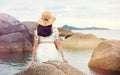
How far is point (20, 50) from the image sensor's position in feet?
107

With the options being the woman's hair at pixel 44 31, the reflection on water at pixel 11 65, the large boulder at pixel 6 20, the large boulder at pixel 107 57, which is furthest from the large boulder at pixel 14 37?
the woman's hair at pixel 44 31

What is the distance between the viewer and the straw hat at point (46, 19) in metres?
9.51

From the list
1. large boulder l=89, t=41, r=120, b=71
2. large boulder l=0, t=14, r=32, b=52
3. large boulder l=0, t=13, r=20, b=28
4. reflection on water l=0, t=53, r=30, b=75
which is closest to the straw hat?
reflection on water l=0, t=53, r=30, b=75

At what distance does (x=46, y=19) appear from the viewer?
9602 mm

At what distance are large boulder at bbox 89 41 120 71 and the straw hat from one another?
1107 centimetres

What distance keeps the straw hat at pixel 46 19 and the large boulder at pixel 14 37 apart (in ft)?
75.2

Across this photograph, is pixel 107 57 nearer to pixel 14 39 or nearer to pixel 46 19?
pixel 46 19

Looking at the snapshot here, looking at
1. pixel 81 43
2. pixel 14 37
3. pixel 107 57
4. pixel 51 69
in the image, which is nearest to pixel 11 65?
pixel 107 57

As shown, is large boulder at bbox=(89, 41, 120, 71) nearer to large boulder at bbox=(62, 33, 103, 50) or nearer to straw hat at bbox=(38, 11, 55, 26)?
straw hat at bbox=(38, 11, 55, 26)

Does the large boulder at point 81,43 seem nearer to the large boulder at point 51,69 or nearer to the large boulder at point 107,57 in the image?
the large boulder at point 107,57

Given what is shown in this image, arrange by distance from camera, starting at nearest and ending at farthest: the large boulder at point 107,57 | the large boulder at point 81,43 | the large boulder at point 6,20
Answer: the large boulder at point 107,57 → the large boulder at point 6,20 → the large boulder at point 81,43

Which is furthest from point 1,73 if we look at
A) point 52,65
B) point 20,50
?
point 20,50

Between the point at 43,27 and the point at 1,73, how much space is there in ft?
33.6

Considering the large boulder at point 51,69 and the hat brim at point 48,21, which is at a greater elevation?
the hat brim at point 48,21
